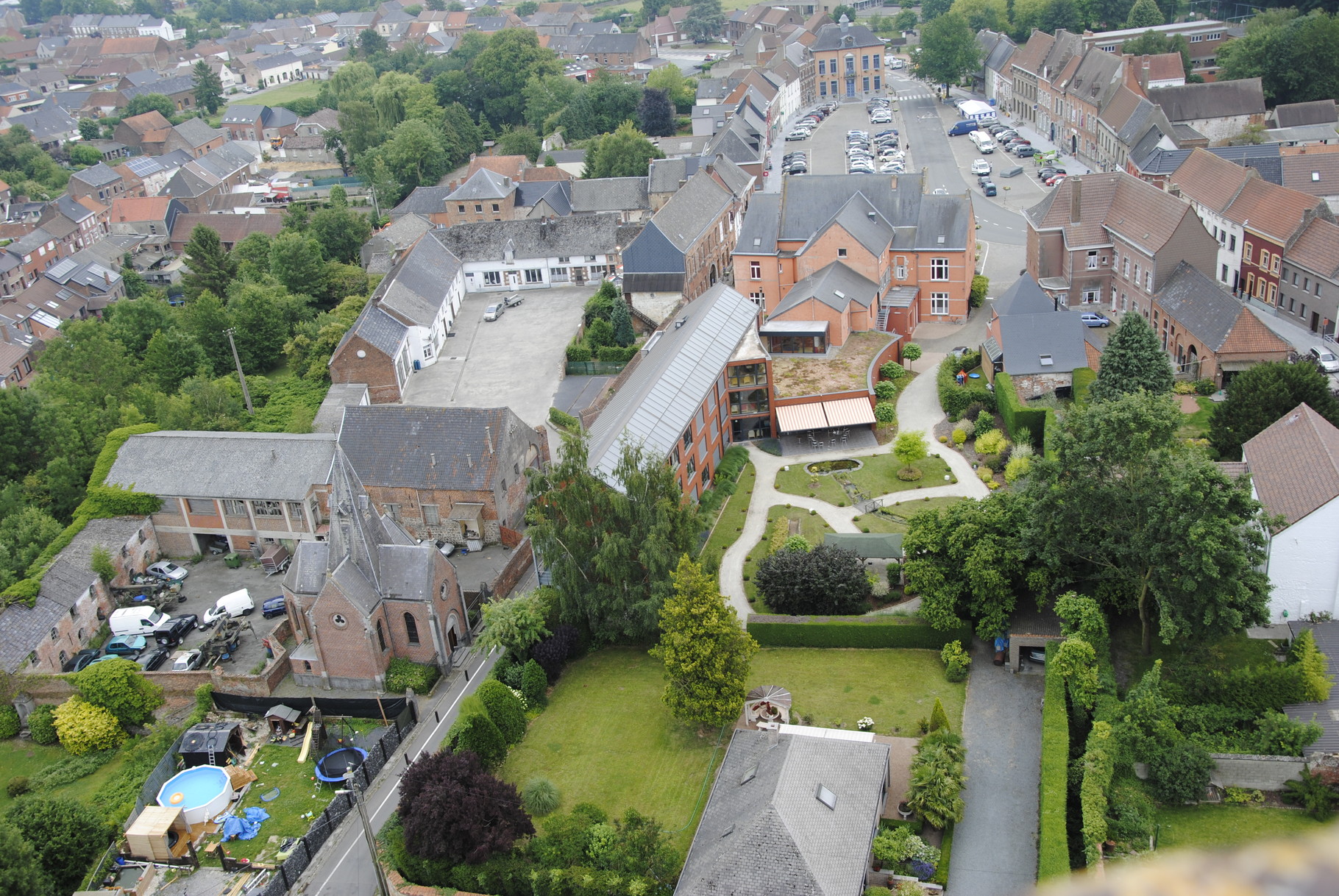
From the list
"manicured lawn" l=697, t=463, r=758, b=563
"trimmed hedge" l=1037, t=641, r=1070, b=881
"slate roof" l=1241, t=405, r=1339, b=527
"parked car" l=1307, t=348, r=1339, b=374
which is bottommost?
"manicured lawn" l=697, t=463, r=758, b=563

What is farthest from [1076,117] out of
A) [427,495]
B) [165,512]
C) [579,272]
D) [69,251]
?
[69,251]

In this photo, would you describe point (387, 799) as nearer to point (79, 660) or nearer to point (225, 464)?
point (79, 660)

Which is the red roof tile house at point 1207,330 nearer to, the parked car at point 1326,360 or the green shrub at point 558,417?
the parked car at point 1326,360

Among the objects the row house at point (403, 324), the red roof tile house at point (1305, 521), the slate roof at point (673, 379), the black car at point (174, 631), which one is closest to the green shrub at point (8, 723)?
the black car at point (174, 631)

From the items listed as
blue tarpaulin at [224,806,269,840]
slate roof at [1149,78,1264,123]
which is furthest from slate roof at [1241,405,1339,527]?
slate roof at [1149,78,1264,123]

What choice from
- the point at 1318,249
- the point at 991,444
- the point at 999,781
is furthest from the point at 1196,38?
the point at 999,781

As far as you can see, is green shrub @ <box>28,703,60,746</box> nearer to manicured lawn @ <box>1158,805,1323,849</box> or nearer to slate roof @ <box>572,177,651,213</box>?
manicured lawn @ <box>1158,805,1323,849</box>

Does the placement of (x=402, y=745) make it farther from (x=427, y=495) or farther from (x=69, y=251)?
(x=69, y=251)
